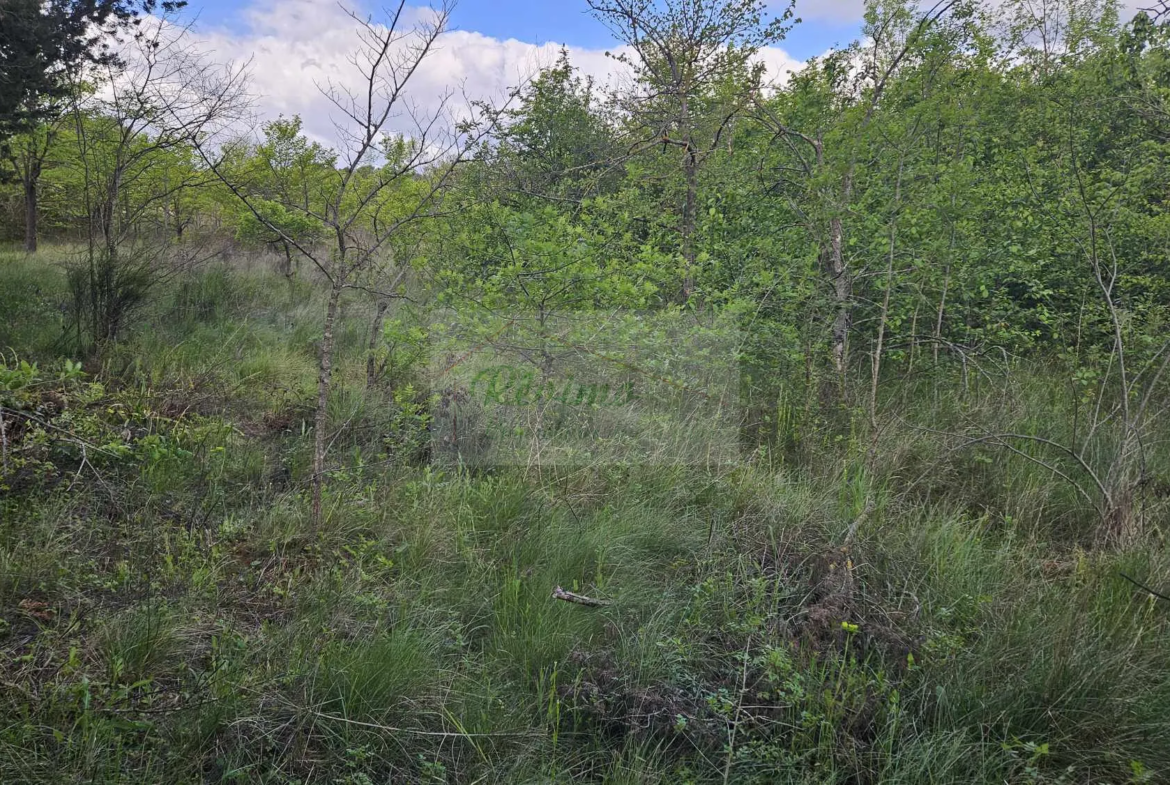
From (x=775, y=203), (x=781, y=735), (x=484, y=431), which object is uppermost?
(x=775, y=203)

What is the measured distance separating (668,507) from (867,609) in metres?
1.15

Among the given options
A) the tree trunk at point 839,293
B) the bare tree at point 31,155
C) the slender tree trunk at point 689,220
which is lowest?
the tree trunk at point 839,293

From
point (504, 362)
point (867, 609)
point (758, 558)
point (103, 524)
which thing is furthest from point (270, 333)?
point (867, 609)

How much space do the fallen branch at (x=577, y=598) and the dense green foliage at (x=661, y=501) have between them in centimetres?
2

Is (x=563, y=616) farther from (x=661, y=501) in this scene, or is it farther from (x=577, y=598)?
(x=661, y=501)

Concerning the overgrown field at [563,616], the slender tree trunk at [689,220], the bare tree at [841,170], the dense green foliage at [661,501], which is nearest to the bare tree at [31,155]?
the dense green foliage at [661,501]

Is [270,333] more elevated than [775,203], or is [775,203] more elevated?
[775,203]

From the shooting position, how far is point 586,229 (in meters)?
5.05

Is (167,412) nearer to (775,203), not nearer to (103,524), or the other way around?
(103,524)

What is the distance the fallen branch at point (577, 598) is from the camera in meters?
2.53

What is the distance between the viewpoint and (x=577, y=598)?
2.54 meters

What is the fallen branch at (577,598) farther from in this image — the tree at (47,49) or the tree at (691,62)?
the tree at (47,49)

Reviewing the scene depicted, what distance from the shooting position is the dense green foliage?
6.43 feet

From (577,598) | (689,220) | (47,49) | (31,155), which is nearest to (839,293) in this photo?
(689,220)
